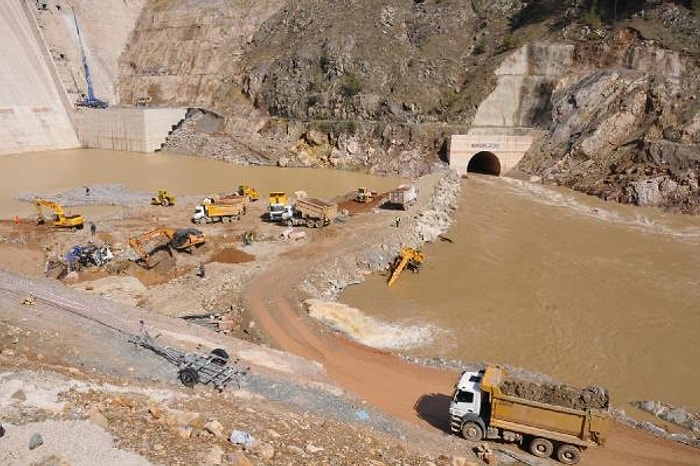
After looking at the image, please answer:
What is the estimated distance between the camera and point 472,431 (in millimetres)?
14305

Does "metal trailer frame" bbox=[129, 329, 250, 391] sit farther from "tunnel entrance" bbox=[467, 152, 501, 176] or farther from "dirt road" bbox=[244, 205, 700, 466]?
"tunnel entrance" bbox=[467, 152, 501, 176]

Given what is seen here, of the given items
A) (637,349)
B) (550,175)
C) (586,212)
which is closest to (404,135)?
(550,175)

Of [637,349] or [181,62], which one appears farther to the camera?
[181,62]

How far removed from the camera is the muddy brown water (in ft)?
65.9

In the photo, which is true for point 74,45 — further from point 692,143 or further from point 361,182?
point 692,143

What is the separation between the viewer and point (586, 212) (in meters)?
40.0

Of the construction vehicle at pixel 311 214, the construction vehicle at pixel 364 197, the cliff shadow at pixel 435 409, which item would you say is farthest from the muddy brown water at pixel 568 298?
the construction vehicle at pixel 364 197

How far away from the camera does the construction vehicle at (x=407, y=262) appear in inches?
1073

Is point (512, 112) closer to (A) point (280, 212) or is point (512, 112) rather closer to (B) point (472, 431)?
(A) point (280, 212)

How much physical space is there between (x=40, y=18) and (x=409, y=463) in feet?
268

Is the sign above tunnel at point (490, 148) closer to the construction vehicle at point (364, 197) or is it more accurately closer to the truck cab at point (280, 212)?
the construction vehicle at point (364, 197)

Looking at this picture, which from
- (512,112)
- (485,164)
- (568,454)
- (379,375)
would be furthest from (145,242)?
(512,112)

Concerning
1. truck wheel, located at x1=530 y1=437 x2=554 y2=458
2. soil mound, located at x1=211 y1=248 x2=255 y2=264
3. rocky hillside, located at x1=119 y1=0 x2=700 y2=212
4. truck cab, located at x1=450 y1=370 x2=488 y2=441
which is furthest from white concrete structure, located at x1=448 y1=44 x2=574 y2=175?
truck wheel, located at x1=530 y1=437 x2=554 y2=458

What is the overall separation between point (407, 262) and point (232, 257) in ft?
30.1
